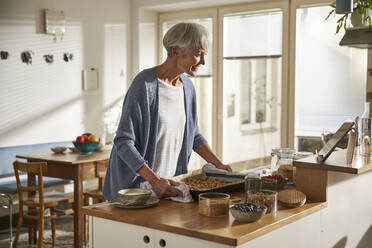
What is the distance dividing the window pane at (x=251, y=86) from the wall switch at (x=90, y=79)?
5.23 ft

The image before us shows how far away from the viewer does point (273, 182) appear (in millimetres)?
2396

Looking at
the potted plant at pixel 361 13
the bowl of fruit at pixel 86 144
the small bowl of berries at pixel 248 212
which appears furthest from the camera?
the bowl of fruit at pixel 86 144

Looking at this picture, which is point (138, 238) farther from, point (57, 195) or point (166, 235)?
point (57, 195)

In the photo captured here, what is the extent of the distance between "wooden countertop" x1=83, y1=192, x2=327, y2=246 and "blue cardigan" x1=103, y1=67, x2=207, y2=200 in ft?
0.97

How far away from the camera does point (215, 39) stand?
630 cm

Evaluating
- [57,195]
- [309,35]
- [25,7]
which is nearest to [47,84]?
[25,7]

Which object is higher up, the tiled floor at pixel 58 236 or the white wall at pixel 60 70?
the white wall at pixel 60 70

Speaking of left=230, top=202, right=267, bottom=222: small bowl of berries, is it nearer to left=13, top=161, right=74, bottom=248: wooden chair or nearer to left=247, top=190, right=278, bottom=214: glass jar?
left=247, top=190, right=278, bottom=214: glass jar

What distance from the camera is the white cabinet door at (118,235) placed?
1.95 metres

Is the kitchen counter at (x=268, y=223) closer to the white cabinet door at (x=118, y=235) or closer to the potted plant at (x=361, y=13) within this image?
the white cabinet door at (x=118, y=235)

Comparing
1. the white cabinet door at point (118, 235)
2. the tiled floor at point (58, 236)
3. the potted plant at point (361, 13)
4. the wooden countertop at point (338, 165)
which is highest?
the potted plant at point (361, 13)

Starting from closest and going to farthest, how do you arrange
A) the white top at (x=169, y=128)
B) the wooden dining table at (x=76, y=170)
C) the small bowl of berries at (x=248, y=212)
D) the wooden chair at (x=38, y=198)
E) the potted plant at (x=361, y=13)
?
the small bowl of berries at (x=248, y=212) → the white top at (x=169, y=128) → the potted plant at (x=361, y=13) → the wooden chair at (x=38, y=198) → the wooden dining table at (x=76, y=170)

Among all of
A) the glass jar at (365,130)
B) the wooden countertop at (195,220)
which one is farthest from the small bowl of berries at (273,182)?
the glass jar at (365,130)

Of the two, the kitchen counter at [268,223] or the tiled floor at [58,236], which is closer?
the kitchen counter at [268,223]
